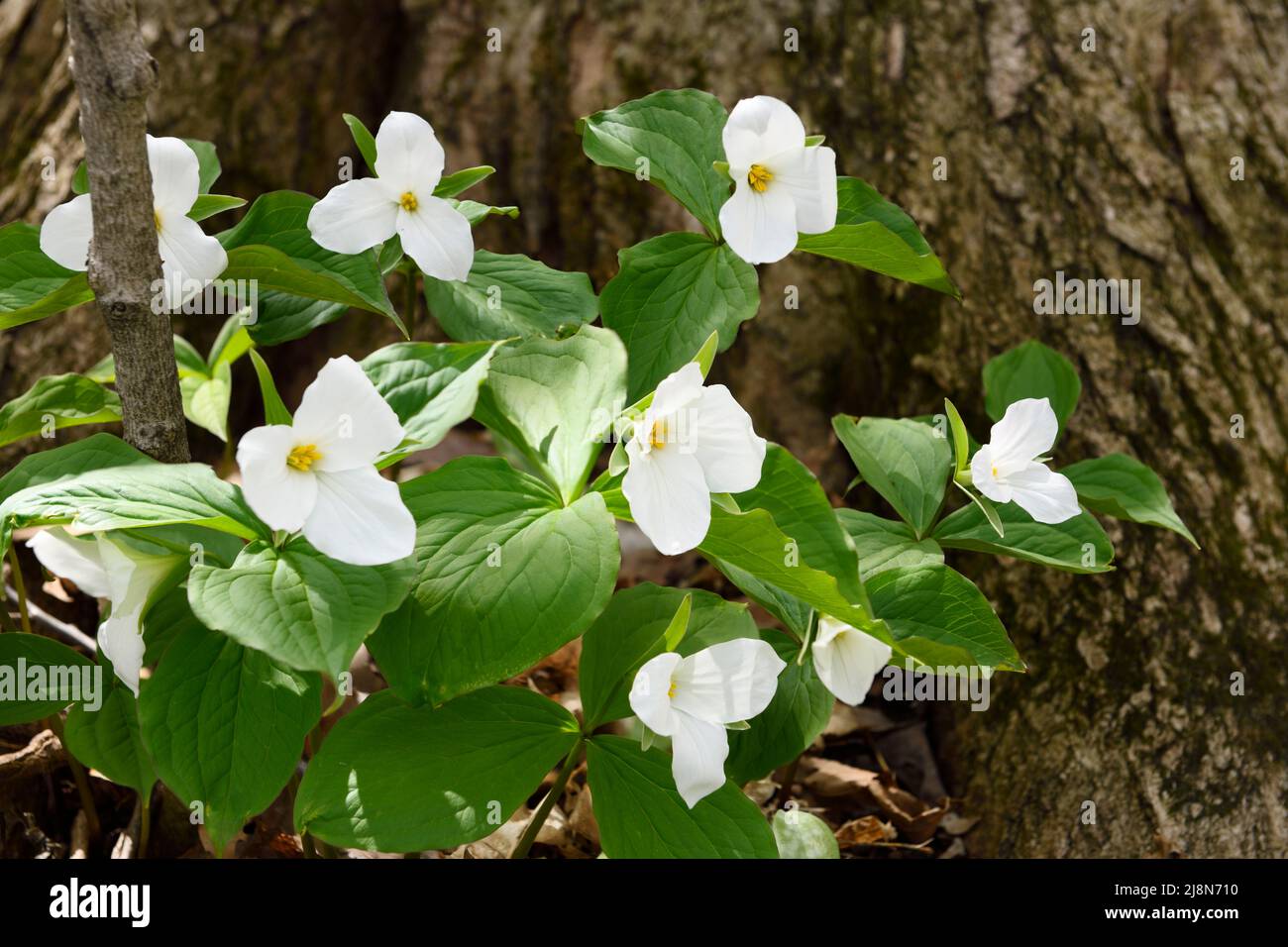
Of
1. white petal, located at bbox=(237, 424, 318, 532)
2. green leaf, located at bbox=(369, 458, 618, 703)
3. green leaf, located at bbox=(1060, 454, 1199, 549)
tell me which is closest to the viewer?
white petal, located at bbox=(237, 424, 318, 532)

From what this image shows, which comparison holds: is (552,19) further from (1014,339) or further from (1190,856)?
(1190,856)

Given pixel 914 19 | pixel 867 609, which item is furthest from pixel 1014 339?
pixel 867 609

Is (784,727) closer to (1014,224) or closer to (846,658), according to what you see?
(846,658)

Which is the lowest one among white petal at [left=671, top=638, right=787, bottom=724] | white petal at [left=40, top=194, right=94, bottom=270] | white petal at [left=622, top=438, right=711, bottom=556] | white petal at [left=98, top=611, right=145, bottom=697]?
white petal at [left=671, top=638, right=787, bottom=724]

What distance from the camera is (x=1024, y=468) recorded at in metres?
1.39

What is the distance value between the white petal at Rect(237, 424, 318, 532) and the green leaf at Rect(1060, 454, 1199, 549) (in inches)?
43.6

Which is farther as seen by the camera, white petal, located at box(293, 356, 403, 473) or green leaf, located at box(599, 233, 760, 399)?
green leaf, located at box(599, 233, 760, 399)

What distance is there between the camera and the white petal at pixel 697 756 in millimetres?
1196

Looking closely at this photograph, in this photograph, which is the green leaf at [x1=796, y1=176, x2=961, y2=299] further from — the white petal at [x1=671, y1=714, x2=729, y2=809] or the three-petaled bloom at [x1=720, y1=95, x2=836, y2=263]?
the white petal at [x1=671, y1=714, x2=729, y2=809]

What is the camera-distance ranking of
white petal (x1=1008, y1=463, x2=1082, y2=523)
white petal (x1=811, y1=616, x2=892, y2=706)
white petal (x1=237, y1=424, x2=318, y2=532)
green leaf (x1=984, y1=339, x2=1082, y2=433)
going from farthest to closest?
green leaf (x1=984, y1=339, x2=1082, y2=433) → white petal (x1=1008, y1=463, x2=1082, y2=523) → white petal (x1=811, y1=616, x2=892, y2=706) → white petal (x1=237, y1=424, x2=318, y2=532)

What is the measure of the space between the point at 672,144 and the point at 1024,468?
0.64 m

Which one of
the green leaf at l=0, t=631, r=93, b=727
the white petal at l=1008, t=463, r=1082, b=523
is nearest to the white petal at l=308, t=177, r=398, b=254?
the green leaf at l=0, t=631, r=93, b=727

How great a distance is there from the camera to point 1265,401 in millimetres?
2002

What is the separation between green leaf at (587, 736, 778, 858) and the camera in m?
1.30
